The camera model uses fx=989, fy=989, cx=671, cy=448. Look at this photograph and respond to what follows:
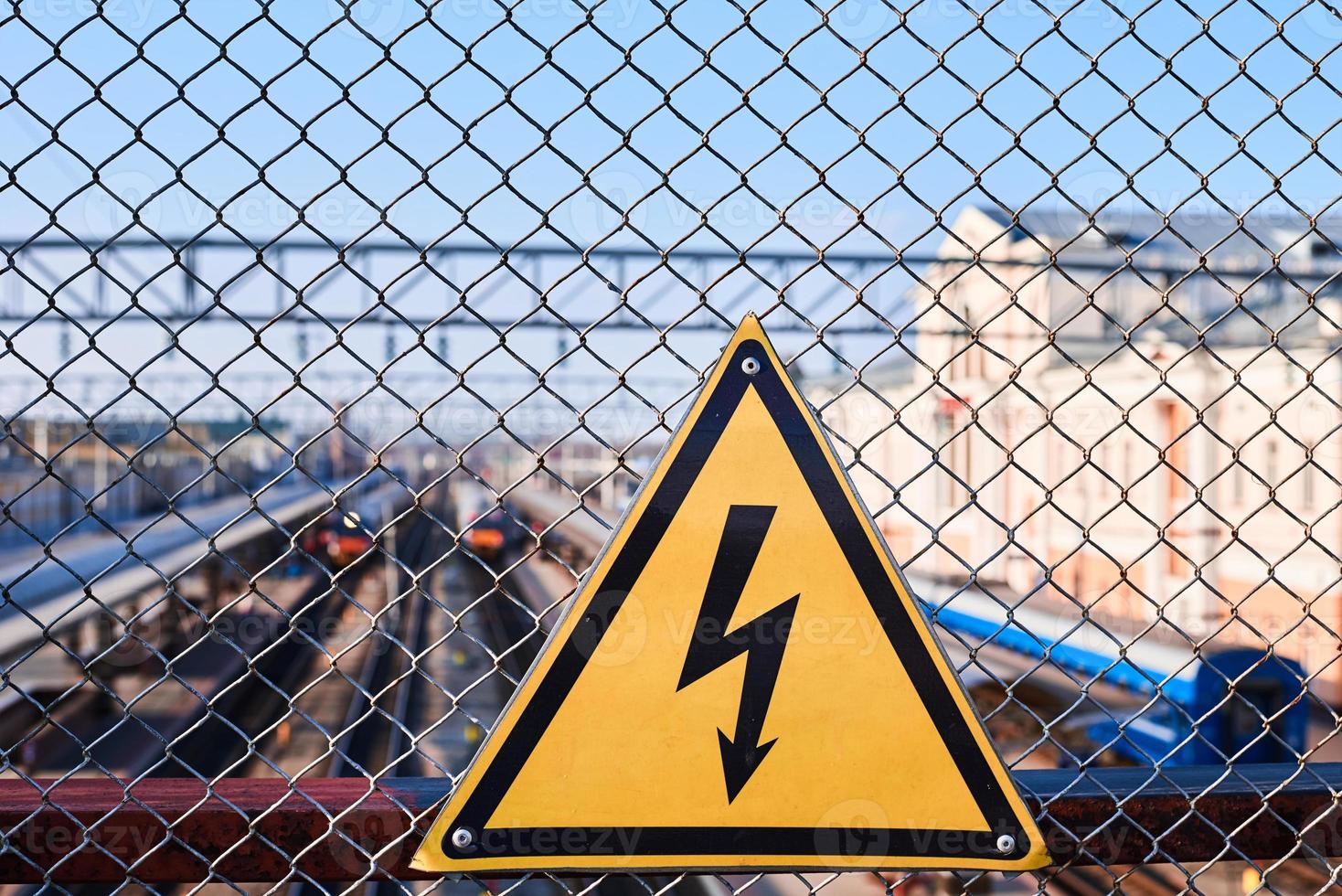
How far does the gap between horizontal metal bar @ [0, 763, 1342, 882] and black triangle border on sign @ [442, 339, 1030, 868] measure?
23cm

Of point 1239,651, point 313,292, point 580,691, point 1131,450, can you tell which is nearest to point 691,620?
point 580,691

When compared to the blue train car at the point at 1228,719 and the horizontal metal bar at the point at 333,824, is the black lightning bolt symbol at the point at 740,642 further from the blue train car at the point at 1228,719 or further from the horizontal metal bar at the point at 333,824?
the blue train car at the point at 1228,719

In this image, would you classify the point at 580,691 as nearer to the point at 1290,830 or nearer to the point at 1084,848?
the point at 1084,848

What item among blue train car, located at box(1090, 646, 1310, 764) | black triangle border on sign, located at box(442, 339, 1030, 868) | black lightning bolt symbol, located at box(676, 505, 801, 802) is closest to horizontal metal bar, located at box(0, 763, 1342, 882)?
black triangle border on sign, located at box(442, 339, 1030, 868)

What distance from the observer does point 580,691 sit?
156 cm

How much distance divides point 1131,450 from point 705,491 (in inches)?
635

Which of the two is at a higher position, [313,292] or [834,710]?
[313,292]

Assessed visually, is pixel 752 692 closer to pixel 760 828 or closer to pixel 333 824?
pixel 760 828

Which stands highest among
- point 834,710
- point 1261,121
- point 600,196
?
point 1261,121

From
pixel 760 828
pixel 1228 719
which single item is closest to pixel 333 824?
pixel 760 828

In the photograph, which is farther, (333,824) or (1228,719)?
(1228,719)

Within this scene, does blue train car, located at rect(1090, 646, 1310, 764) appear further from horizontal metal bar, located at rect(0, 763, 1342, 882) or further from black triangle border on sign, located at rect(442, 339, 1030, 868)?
black triangle border on sign, located at rect(442, 339, 1030, 868)

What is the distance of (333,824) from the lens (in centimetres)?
163

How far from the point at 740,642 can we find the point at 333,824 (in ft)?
2.42
